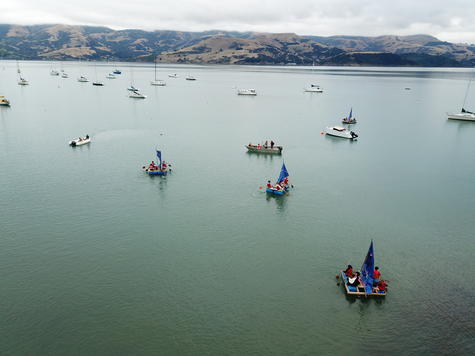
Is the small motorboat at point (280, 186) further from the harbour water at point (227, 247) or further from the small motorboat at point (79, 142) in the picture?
the small motorboat at point (79, 142)

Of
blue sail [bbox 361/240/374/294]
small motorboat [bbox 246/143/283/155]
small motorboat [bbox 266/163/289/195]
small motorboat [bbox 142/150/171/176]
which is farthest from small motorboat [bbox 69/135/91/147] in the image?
blue sail [bbox 361/240/374/294]

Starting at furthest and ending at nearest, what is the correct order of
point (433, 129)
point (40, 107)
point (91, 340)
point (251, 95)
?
point (251, 95)
point (40, 107)
point (433, 129)
point (91, 340)

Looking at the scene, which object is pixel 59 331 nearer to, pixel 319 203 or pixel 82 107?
pixel 319 203

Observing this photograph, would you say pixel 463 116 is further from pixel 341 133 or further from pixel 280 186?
pixel 280 186

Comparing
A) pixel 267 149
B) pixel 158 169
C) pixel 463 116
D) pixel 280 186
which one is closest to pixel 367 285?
pixel 280 186

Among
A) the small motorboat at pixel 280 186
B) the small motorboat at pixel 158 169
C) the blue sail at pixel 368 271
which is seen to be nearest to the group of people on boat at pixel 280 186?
the small motorboat at pixel 280 186

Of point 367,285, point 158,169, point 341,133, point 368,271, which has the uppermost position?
point 341,133

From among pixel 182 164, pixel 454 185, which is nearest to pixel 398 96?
pixel 454 185
